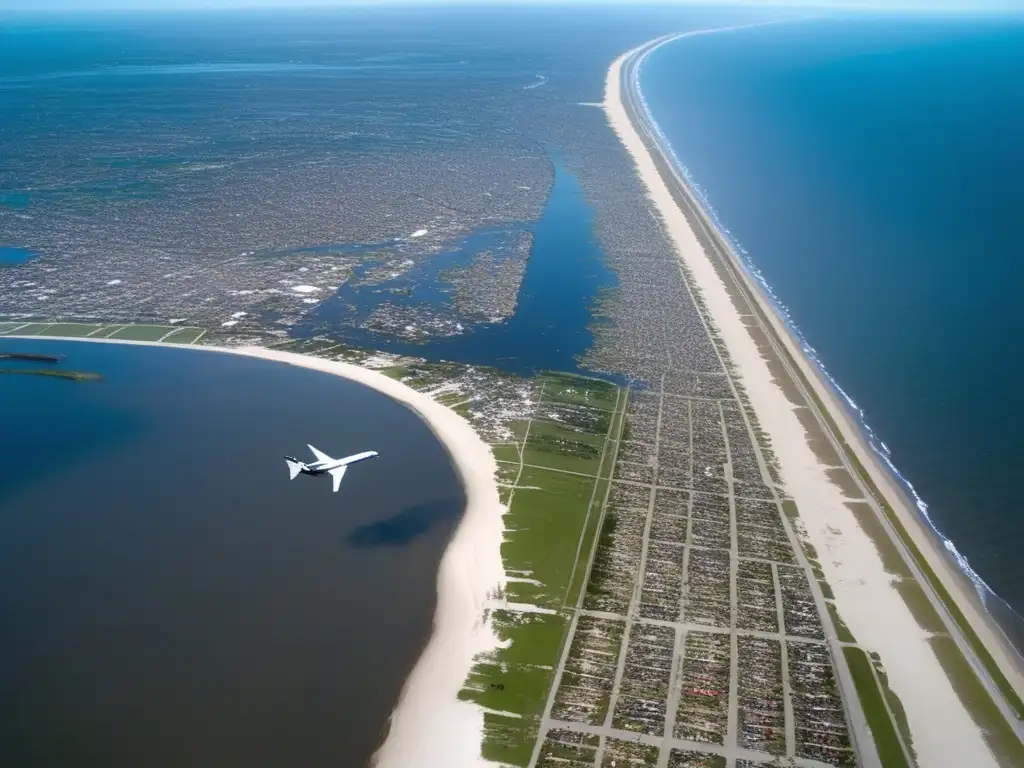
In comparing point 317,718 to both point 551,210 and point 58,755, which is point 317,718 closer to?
point 58,755

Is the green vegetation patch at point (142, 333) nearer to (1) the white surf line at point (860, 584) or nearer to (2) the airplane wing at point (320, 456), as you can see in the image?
(2) the airplane wing at point (320, 456)

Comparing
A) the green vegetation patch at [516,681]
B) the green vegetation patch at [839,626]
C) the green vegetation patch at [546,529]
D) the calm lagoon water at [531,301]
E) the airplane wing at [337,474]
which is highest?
the calm lagoon water at [531,301]

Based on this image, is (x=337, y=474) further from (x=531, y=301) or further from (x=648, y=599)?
(x=531, y=301)

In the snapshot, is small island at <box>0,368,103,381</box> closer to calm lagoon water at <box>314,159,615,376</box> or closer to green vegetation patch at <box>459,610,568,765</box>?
calm lagoon water at <box>314,159,615,376</box>

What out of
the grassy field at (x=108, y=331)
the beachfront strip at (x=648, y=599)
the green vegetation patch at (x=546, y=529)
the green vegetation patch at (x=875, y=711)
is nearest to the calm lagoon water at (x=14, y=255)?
the grassy field at (x=108, y=331)

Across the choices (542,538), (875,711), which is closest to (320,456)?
(542,538)

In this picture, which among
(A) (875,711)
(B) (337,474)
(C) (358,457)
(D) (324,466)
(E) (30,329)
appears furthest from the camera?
(E) (30,329)
